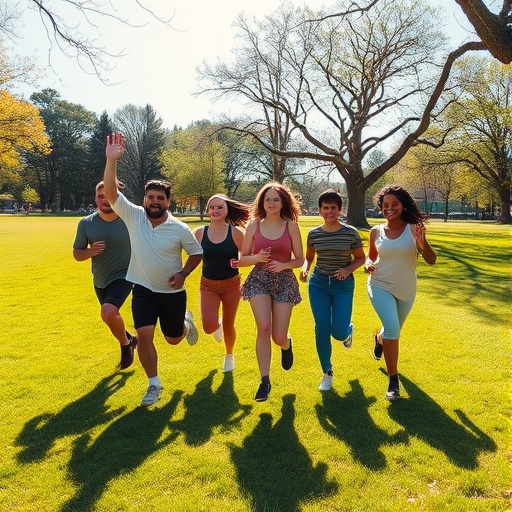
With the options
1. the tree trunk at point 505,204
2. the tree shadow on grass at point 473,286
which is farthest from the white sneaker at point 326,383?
the tree trunk at point 505,204

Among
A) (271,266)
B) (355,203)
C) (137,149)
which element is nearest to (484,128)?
(355,203)

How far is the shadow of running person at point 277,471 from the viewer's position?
2.90 m

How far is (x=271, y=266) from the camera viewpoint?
4.45m

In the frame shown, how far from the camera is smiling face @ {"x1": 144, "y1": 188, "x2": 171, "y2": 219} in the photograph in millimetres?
4471

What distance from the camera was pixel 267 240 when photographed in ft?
15.3

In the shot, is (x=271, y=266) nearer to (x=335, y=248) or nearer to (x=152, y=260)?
(x=335, y=248)

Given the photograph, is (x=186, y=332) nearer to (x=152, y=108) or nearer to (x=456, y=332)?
(x=456, y=332)

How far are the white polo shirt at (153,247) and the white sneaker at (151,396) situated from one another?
0.98 m

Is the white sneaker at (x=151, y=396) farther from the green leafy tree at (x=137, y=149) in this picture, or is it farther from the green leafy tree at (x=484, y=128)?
the green leafy tree at (x=137, y=149)

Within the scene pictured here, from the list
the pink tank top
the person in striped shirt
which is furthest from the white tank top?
the pink tank top


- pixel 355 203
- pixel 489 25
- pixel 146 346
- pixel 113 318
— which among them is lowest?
pixel 146 346

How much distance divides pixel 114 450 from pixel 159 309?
57.5 inches

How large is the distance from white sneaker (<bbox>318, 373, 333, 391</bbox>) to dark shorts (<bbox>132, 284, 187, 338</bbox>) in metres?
1.67

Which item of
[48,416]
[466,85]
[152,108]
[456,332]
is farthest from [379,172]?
[152,108]
